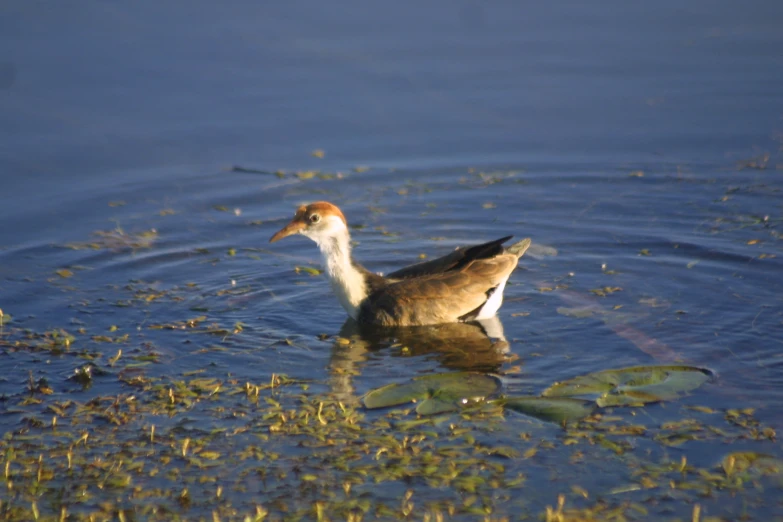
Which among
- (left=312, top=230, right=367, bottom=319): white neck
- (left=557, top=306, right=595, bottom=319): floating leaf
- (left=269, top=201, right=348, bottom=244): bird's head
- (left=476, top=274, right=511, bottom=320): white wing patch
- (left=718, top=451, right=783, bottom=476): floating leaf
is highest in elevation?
(left=269, top=201, right=348, bottom=244): bird's head

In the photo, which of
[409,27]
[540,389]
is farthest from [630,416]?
[409,27]

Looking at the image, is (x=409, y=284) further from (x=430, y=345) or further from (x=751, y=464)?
(x=751, y=464)

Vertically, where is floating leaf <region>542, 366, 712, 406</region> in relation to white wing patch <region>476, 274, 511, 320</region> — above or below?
below

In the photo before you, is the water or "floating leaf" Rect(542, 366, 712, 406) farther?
the water

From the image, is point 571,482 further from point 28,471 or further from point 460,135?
point 460,135

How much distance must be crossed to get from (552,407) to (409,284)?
8.88 feet

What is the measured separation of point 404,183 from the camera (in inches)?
535

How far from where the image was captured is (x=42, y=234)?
12250 mm

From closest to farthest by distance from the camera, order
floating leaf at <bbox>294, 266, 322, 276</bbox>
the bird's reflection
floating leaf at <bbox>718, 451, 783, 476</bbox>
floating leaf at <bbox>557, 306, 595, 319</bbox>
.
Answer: floating leaf at <bbox>718, 451, 783, 476</bbox> < the bird's reflection < floating leaf at <bbox>557, 306, 595, 319</bbox> < floating leaf at <bbox>294, 266, 322, 276</bbox>

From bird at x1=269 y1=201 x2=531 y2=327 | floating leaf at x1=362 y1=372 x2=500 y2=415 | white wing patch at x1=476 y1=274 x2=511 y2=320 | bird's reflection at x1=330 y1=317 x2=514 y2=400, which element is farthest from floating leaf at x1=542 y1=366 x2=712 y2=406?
bird at x1=269 y1=201 x2=531 y2=327

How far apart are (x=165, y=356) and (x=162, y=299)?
4.99 feet

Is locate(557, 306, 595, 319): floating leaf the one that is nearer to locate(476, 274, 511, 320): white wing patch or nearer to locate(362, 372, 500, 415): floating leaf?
locate(476, 274, 511, 320): white wing patch

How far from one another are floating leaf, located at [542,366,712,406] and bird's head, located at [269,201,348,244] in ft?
9.71

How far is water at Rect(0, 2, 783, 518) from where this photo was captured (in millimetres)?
9398
